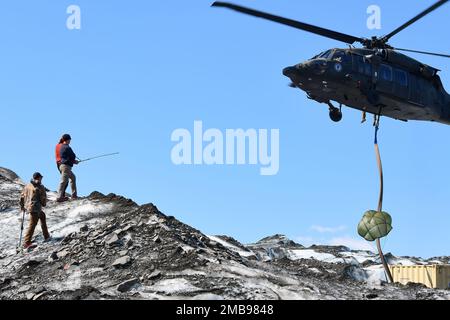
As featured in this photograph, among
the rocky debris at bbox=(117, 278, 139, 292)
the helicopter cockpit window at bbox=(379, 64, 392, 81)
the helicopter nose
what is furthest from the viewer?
the helicopter cockpit window at bbox=(379, 64, 392, 81)

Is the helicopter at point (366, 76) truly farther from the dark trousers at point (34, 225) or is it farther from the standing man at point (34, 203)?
the dark trousers at point (34, 225)

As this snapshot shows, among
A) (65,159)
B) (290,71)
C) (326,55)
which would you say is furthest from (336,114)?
(65,159)

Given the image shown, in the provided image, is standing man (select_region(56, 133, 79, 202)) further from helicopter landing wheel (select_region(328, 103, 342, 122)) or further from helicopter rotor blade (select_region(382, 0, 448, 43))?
helicopter rotor blade (select_region(382, 0, 448, 43))

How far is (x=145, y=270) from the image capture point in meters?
13.8

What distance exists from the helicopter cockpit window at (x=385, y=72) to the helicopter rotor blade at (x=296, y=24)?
4.10 feet

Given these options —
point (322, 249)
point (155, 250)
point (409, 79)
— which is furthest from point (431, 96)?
point (155, 250)

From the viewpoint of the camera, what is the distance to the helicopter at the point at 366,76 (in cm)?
2002

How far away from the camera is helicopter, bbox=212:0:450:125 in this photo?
65.7 ft

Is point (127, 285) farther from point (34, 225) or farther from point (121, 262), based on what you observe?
point (34, 225)

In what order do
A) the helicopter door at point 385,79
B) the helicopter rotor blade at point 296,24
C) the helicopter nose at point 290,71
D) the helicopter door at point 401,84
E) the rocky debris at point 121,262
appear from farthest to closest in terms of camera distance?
1. the helicopter door at point 401,84
2. the helicopter door at point 385,79
3. the helicopter nose at point 290,71
4. the helicopter rotor blade at point 296,24
5. the rocky debris at point 121,262

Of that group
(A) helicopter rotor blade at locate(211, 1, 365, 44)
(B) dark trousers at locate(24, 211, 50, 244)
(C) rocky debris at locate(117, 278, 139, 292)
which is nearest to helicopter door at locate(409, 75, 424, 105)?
(A) helicopter rotor blade at locate(211, 1, 365, 44)

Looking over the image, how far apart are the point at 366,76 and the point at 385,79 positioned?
0.92 m

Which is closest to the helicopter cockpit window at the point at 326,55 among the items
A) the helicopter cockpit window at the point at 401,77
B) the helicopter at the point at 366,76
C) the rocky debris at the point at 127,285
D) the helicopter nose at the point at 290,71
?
the helicopter at the point at 366,76

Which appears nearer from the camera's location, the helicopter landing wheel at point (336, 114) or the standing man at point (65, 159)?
the standing man at point (65, 159)
